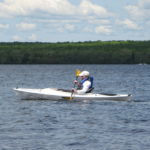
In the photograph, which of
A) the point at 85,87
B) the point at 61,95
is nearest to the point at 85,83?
the point at 85,87

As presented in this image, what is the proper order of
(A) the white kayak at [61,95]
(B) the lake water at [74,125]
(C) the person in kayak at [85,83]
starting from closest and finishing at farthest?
(B) the lake water at [74,125] → (C) the person in kayak at [85,83] → (A) the white kayak at [61,95]

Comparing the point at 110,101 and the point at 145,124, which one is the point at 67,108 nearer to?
the point at 110,101

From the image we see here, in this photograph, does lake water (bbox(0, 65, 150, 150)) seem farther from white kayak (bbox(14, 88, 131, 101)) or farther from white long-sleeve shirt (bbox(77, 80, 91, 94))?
white long-sleeve shirt (bbox(77, 80, 91, 94))

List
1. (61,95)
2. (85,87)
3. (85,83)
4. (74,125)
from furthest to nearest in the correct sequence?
(61,95)
(85,87)
(85,83)
(74,125)

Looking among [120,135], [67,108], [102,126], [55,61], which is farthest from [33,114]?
[55,61]

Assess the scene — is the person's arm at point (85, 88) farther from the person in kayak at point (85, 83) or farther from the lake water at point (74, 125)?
the lake water at point (74, 125)

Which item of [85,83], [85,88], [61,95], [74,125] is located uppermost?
[85,83]

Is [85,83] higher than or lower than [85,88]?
higher

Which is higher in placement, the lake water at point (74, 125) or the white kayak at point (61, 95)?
the white kayak at point (61, 95)

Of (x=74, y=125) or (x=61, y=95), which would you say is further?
(x=61, y=95)

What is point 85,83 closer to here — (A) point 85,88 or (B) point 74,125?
(A) point 85,88

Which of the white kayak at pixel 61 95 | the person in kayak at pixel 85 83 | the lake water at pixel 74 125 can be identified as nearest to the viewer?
the lake water at pixel 74 125

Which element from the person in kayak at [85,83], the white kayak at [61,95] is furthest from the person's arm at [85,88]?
the white kayak at [61,95]

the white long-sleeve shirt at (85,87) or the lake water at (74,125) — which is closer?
the lake water at (74,125)
